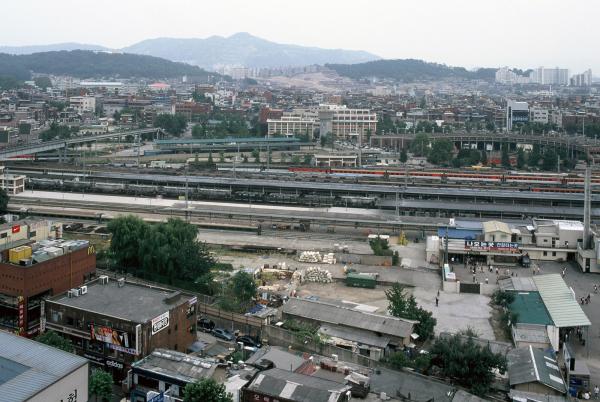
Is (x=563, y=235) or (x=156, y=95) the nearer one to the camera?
(x=563, y=235)

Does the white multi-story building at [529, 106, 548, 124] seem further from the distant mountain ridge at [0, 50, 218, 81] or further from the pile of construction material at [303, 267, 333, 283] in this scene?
the distant mountain ridge at [0, 50, 218, 81]

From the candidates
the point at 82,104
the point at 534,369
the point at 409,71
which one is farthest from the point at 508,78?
the point at 534,369

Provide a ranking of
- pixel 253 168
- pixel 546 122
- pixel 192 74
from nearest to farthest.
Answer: pixel 253 168
pixel 546 122
pixel 192 74

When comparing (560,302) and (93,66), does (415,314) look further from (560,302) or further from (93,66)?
(93,66)

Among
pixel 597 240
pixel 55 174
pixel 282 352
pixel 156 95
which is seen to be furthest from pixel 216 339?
pixel 156 95

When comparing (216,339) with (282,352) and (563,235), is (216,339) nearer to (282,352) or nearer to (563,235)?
(282,352)

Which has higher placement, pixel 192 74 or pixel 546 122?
pixel 192 74

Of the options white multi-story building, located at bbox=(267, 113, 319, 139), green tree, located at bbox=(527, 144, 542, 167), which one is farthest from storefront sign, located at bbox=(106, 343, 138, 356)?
white multi-story building, located at bbox=(267, 113, 319, 139)
